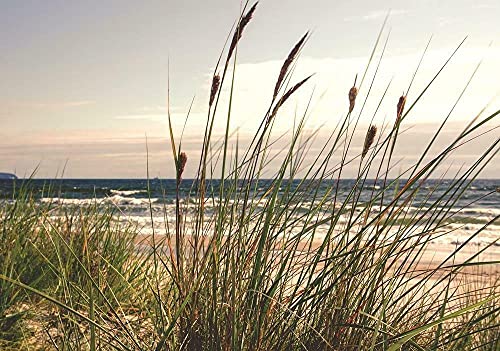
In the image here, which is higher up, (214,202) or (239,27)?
(239,27)

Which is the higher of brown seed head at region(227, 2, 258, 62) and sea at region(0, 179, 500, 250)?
brown seed head at region(227, 2, 258, 62)

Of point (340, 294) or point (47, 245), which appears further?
point (47, 245)

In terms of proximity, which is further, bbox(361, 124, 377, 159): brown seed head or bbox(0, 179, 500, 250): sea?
bbox(0, 179, 500, 250): sea

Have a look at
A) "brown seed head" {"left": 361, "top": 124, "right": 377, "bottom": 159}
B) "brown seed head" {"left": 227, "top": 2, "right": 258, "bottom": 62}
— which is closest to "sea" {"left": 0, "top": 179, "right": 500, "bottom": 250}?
"brown seed head" {"left": 361, "top": 124, "right": 377, "bottom": 159}

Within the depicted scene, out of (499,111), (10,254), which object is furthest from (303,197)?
(10,254)

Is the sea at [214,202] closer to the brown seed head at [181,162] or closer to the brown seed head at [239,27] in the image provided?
the brown seed head at [181,162]

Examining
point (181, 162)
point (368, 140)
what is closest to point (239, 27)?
point (181, 162)

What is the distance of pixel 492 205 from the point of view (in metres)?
23.7

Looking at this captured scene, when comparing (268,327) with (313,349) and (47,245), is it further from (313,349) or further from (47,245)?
Result: (47,245)

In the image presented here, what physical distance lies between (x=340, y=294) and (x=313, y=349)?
0.17 m

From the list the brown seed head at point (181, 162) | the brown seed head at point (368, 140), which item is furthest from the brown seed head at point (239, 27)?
the brown seed head at point (368, 140)

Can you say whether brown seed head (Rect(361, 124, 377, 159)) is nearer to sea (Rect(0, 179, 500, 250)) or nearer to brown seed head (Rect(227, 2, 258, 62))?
sea (Rect(0, 179, 500, 250))

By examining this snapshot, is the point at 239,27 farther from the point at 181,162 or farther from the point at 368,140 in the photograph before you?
the point at 368,140

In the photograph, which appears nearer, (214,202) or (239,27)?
(239,27)
